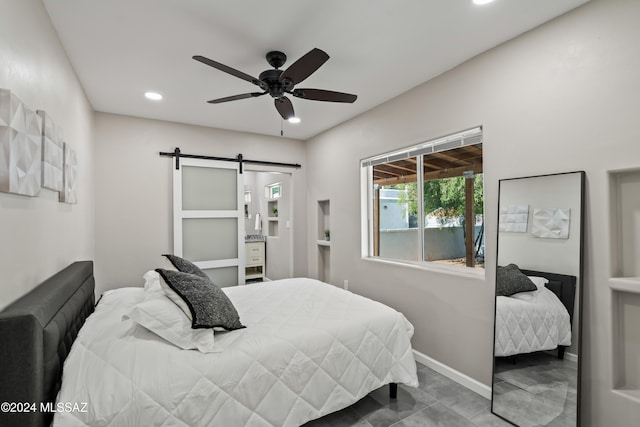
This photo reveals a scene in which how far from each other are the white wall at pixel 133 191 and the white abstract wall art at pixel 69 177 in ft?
4.38

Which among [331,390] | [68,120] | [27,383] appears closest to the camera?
[27,383]

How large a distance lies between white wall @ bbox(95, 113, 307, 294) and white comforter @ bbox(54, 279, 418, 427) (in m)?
1.33

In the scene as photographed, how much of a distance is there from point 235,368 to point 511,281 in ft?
6.52

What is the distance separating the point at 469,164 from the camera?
8.98ft

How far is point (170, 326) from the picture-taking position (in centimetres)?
170

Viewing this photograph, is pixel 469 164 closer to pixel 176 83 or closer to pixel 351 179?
pixel 351 179

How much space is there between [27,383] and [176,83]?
2585 millimetres

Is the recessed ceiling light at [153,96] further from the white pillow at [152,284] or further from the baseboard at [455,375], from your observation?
the baseboard at [455,375]

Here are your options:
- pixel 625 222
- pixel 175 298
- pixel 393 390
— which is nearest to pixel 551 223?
pixel 625 222

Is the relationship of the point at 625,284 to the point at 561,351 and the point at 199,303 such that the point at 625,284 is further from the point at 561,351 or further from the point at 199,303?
the point at 199,303

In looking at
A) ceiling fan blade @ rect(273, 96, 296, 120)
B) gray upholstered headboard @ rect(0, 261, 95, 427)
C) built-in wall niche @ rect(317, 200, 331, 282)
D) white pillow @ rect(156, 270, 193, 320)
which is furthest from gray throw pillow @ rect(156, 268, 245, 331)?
built-in wall niche @ rect(317, 200, 331, 282)

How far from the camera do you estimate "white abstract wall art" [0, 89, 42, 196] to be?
1.18m

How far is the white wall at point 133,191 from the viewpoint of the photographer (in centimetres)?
363

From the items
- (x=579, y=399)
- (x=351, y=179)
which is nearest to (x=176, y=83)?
(x=351, y=179)
